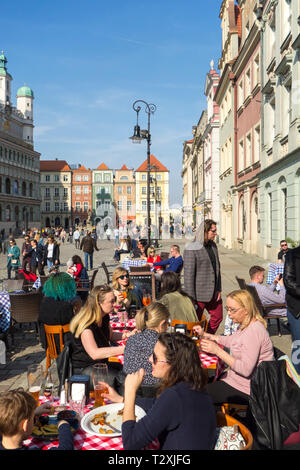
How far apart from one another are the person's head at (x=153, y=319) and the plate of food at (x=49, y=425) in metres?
1.33

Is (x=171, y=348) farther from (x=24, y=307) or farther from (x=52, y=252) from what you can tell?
(x=52, y=252)

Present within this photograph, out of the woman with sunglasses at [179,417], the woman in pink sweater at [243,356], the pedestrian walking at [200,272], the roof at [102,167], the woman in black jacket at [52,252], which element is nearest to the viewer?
the woman with sunglasses at [179,417]

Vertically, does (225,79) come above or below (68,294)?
above

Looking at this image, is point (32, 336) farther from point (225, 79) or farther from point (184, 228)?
point (184, 228)

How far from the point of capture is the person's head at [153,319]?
13.1 ft

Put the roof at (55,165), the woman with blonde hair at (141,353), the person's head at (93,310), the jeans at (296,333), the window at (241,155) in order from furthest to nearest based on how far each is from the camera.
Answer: the roof at (55,165), the window at (241,155), the jeans at (296,333), the person's head at (93,310), the woman with blonde hair at (141,353)

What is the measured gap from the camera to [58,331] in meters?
5.06

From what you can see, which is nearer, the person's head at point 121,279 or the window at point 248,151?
the person's head at point 121,279

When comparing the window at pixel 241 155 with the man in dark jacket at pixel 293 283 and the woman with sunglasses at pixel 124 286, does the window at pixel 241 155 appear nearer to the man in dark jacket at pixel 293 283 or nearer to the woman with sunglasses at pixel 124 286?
the woman with sunglasses at pixel 124 286

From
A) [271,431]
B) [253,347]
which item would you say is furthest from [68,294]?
[271,431]

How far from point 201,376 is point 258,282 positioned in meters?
5.39

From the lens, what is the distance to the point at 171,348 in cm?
267

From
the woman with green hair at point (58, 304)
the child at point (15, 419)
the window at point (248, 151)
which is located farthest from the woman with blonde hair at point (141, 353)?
the window at point (248, 151)

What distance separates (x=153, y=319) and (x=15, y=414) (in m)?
1.85
